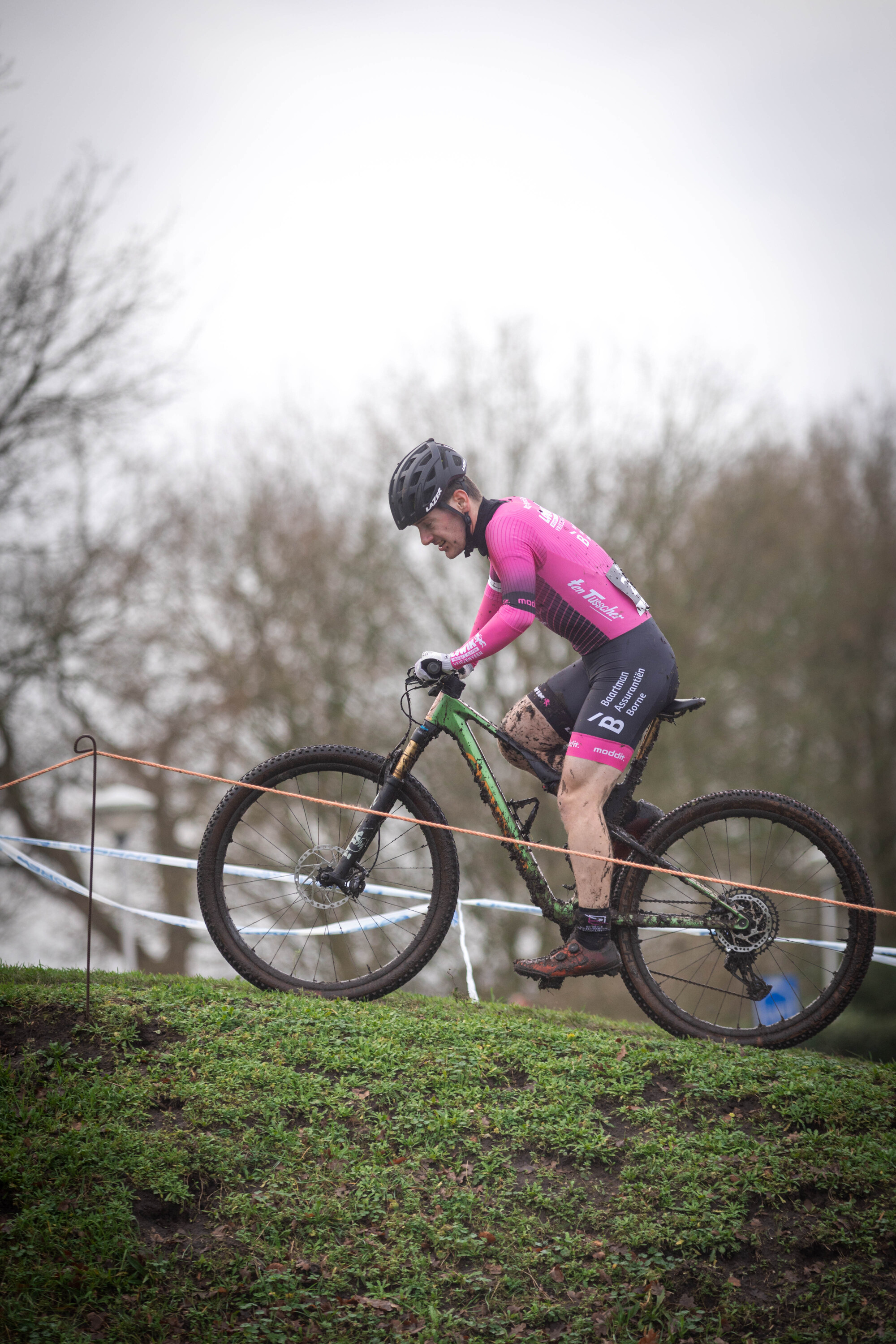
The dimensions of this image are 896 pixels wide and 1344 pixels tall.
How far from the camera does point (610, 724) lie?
15.0 ft

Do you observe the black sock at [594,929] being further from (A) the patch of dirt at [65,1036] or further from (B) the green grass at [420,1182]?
(A) the patch of dirt at [65,1036]

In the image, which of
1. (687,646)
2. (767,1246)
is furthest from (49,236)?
(767,1246)

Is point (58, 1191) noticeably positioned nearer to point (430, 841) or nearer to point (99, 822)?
point (430, 841)

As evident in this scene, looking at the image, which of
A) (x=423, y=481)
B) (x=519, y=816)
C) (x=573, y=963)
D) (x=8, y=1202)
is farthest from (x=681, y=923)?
(x=8, y=1202)

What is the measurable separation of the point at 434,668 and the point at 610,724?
33.7 inches

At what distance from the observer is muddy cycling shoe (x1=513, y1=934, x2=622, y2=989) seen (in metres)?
4.55

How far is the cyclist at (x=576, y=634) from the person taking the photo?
15.0 ft

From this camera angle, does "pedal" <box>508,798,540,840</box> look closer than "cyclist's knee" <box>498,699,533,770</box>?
Yes

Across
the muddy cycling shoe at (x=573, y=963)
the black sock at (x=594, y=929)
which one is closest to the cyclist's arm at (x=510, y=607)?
the black sock at (x=594, y=929)

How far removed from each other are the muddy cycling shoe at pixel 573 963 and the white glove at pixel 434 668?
1.36 metres

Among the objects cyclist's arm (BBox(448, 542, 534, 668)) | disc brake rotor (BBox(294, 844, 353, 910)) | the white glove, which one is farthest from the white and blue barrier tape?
cyclist's arm (BBox(448, 542, 534, 668))

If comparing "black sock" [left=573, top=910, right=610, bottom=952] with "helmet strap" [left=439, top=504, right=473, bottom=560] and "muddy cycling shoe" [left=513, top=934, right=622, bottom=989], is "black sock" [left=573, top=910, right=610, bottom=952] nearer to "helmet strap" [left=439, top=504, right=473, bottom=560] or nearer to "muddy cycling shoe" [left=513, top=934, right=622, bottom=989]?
"muddy cycling shoe" [left=513, top=934, right=622, bottom=989]

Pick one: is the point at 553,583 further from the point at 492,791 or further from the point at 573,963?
the point at 573,963

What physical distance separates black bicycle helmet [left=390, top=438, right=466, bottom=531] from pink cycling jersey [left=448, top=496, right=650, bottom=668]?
269 millimetres
